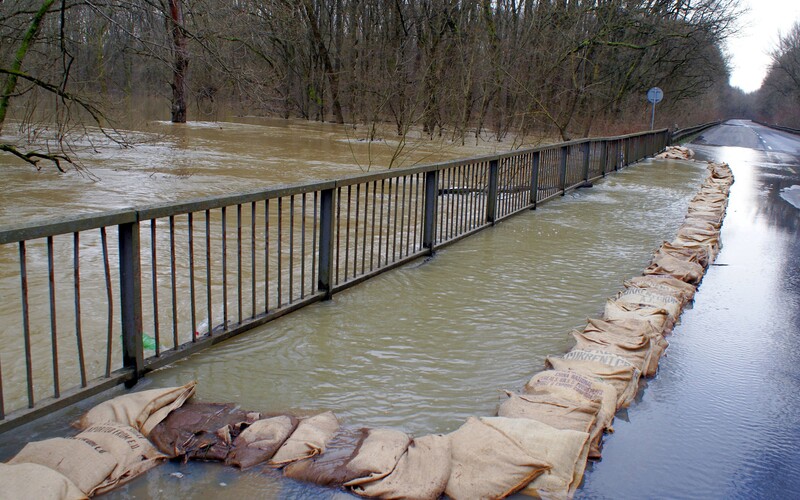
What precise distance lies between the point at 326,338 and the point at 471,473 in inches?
79.3

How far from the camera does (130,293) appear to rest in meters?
3.81

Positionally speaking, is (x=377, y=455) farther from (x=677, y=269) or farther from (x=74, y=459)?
(x=677, y=269)

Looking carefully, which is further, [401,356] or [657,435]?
[401,356]

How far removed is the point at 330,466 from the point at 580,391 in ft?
4.59

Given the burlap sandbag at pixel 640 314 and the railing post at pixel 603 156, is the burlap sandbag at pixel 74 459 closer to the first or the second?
the burlap sandbag at pixel 640 314

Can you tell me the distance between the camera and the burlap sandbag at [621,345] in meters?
4.46

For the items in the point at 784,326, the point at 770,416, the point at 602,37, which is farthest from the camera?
the point at 602,37

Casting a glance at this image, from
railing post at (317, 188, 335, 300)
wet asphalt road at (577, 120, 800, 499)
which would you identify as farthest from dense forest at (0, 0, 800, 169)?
wet asphalt road at (577, 120, 800, 499)

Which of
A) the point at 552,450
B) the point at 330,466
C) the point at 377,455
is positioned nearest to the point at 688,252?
the point at 552,450

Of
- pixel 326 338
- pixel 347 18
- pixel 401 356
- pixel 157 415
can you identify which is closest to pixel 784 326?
pixel 401 356

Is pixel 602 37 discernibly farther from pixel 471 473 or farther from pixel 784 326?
pixel 471 473

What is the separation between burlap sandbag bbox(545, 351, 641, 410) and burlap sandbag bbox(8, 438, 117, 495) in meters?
2.48

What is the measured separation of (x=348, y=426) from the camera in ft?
11.9

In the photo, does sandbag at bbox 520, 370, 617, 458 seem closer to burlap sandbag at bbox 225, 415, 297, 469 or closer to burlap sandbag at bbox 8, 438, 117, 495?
burlap sandbag at bbox 225, 415, 297, 469
